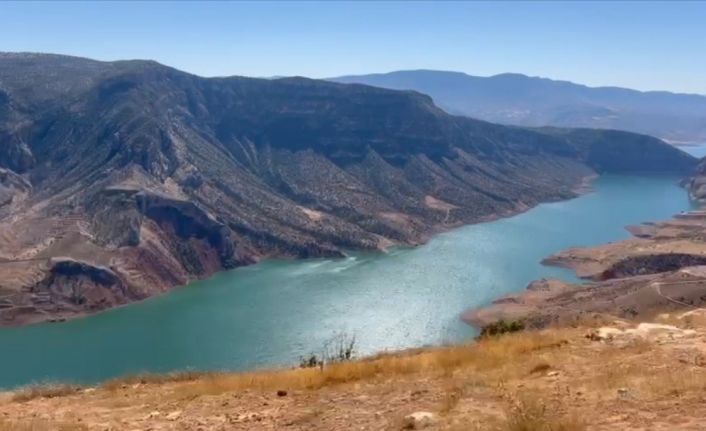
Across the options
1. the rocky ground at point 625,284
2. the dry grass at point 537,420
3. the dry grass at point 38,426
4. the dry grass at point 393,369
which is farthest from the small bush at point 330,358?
the rocky ground at point 625,284

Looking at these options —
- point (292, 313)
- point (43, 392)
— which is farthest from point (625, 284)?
point (43, 392)

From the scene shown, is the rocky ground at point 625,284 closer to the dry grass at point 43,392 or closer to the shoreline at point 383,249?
the shoreline at point 383,249

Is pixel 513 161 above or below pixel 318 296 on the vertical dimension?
above

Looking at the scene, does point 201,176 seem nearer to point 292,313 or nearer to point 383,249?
point 383,249

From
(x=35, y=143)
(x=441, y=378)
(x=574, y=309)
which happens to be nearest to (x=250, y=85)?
(x=35, y=143)

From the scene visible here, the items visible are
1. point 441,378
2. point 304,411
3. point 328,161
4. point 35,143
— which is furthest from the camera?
point 328,161

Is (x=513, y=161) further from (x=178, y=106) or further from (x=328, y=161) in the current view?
(x=178, y=106)

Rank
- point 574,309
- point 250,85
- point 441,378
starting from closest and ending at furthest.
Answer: point 441,378
point 574,309
point 250,85
